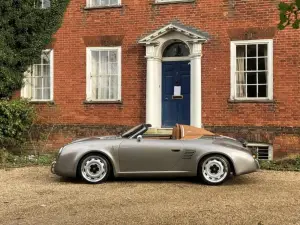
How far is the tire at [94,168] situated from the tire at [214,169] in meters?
1.78

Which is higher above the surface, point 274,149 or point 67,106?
point 67,106

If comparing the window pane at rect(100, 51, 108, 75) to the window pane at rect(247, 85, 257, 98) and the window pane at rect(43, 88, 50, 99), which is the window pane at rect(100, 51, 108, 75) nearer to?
the window pane at rect(43, 88, 50, 99)

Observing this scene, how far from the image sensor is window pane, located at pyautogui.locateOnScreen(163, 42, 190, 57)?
13.6m

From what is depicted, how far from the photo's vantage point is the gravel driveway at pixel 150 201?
5609 mm

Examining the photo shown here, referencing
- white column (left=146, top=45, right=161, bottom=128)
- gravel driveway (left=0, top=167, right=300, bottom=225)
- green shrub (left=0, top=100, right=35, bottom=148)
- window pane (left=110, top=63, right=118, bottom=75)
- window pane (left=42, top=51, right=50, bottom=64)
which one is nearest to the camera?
gravel driveway (left=0, top=167, right=300, bottom=225)

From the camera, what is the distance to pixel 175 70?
13.7 meters

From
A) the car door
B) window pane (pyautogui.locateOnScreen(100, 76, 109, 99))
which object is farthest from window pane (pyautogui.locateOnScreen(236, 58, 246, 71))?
the car door

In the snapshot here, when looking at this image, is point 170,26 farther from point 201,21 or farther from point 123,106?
point 123,106

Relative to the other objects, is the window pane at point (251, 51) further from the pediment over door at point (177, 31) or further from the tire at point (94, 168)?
the tire at point (94, 168)

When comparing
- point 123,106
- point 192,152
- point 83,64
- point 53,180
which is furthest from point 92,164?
point 83,64

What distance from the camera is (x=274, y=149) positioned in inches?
478

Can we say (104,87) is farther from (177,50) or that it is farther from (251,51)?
(251,51)

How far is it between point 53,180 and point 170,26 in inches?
243

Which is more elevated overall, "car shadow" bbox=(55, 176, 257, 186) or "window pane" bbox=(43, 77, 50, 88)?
"window pane" bbox=(43, 77, 50, 88)
